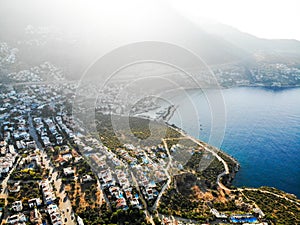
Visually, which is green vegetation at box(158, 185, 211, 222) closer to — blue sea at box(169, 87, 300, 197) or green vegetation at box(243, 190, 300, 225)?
green vegetation at box(243, 190, 300, 225)

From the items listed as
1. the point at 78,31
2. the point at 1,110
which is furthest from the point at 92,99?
the point at 78,31

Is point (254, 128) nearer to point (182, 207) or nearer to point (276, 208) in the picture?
point (276, 208)

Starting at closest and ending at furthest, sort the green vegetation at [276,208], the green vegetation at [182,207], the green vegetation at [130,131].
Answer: the green vegetation at [182,207] → the green vegetation at [276,208] → the green vegetation at [130,131]

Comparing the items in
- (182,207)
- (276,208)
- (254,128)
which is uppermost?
(254,128)

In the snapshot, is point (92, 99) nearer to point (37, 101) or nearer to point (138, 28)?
point (37, 101)

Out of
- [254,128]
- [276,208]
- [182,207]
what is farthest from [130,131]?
[254,128]

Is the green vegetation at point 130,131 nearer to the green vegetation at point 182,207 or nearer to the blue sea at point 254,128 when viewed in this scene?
the blue sea at point 254,128

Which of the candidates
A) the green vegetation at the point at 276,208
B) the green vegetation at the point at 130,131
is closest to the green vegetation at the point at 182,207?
the green vegetation at the point at 276,208

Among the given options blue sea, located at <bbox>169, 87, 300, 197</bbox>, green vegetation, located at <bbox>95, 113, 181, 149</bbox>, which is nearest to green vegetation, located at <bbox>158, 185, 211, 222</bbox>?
blue sea, located at <bbox>169, 87, 300, 197</bbox>
